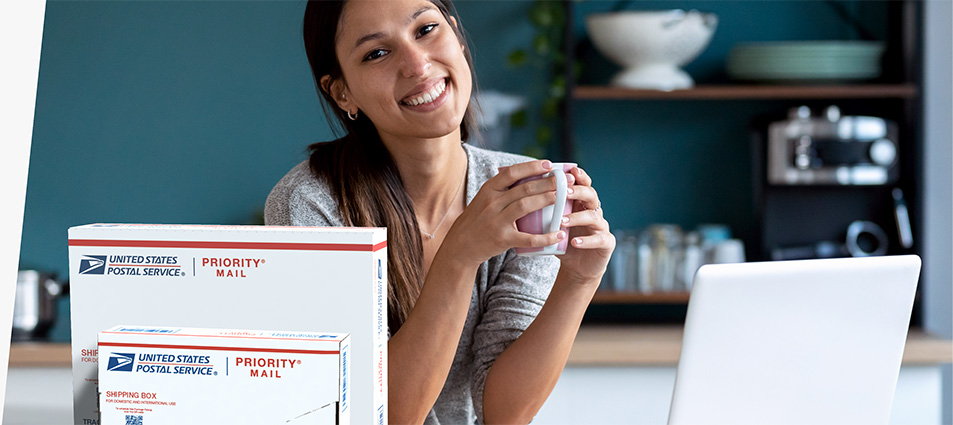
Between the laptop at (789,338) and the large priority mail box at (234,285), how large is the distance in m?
0.28

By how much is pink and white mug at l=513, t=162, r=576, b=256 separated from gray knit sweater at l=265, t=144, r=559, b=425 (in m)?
0.31

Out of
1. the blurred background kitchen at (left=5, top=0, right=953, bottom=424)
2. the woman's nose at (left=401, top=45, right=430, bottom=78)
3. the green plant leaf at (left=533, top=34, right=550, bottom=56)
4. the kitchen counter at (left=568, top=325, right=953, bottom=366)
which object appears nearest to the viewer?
the woman's nose at (left=401, top=45, right=430, bottom=78)

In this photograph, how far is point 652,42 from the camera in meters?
2.16

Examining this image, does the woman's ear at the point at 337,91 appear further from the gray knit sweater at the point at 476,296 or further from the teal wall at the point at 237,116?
the teal wall at the point at 237,116

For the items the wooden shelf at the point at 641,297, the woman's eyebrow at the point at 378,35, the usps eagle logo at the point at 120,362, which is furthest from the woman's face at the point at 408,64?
the wooden shelf at the point at 641,297

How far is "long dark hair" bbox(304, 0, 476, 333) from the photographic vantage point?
40.9 inches

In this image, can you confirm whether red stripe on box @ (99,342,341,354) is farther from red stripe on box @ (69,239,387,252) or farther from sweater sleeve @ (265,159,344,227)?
sweater sleeve @ (265,159,344,227)

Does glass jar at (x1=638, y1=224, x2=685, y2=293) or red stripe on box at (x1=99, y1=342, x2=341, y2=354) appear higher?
red stripe on box at (x1=99, y1=342, x2=341, y2=354)

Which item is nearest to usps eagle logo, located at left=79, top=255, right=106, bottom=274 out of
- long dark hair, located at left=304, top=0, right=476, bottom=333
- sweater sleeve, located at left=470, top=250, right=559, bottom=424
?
long dark hair, located at left=304, top=0, right=476, bottom=333

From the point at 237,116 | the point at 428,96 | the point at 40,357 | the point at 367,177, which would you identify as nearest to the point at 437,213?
the point at 367,177

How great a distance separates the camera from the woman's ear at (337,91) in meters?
1.10

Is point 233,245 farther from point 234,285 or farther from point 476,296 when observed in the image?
point 476,296

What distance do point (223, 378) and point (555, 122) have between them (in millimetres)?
1939

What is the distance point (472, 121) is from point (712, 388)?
628mm
